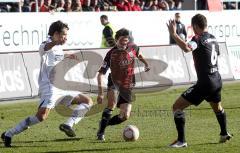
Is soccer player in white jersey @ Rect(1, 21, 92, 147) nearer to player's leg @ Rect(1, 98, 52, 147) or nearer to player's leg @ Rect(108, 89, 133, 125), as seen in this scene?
player's leg @ Rect(1, 98, 52, 147)

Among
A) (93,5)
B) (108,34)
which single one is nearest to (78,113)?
(108,34)

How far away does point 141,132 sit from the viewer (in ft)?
46.5

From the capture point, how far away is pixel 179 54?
25359mm

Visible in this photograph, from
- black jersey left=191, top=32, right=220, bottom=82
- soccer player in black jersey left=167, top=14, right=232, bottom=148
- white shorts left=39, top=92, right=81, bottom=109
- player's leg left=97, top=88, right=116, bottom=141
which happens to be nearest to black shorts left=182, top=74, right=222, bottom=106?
soccer player in black jersey left=167, top=14, right=232, bottom=148

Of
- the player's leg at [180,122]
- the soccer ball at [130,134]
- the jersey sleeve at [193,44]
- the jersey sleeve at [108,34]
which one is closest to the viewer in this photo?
the jersey sleeve at [193,44]

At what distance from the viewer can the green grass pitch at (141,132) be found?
12.1m

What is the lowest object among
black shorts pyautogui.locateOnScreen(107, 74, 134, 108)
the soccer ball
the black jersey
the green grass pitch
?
A: the green grass pitch

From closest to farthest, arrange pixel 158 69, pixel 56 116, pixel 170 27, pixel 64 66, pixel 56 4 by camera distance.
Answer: pixel 170 27, pixel 56 116, pixel 64 66, pixel 158 69, pixel 56 4

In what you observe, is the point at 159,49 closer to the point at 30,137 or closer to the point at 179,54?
the point at 179,54

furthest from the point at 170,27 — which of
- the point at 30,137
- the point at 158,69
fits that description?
the point at 158,69

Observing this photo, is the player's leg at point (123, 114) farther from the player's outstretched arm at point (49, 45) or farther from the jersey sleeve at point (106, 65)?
the player's outstretched arm at point (49, 45)

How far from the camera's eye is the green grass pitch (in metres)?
12.1

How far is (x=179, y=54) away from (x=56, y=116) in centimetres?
918

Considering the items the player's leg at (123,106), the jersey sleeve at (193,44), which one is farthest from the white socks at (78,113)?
the jersey sleeve at (193,44)
